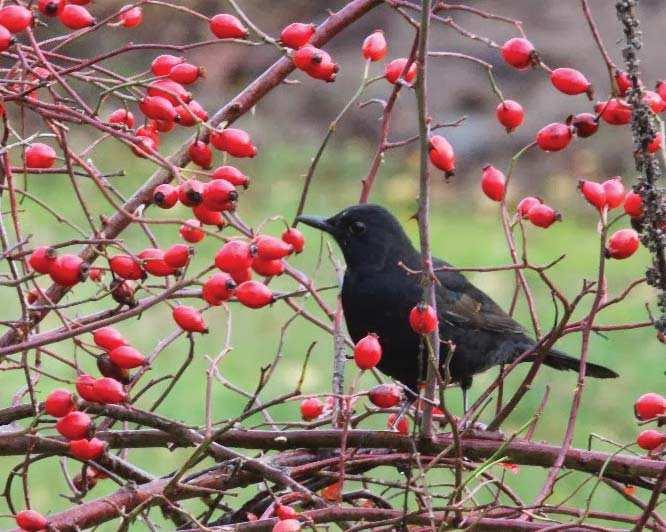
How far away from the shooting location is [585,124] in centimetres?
188

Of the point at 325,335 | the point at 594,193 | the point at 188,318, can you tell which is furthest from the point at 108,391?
the point at 325,335

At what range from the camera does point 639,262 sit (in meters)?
7.82

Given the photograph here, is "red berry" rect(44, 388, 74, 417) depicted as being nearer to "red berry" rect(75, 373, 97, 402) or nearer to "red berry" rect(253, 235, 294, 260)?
"red berry" rect(75, 373, 97, 402)

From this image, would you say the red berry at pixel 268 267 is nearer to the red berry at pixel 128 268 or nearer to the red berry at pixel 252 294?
the red berry at pixel 252 294

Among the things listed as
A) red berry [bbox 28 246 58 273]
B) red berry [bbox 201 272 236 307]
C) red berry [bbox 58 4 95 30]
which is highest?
red berry [bbox 58 4 95 30]

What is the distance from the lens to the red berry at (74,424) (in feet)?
5.57

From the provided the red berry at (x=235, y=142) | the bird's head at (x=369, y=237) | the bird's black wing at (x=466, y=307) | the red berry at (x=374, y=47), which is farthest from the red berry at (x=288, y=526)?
the bird's black wing at (x=466, y=307)

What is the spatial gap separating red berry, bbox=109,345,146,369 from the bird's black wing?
176 cm

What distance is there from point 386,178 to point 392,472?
14.9 feet

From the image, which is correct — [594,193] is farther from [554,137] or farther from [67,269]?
[67,269]

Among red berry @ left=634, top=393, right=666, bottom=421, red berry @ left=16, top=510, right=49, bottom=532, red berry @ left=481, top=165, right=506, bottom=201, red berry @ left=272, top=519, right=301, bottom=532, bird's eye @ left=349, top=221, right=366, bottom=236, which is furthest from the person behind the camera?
bird's eye @ left=349, top=221, right=366, bottom=236

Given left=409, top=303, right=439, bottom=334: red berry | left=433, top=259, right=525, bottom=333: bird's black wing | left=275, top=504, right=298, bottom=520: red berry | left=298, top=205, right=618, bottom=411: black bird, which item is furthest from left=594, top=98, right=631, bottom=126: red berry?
left=433, top=259, right=525, bottom=333: bird's black wing

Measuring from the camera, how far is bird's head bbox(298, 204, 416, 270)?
325 centimetres

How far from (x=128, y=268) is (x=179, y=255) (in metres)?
0.08
